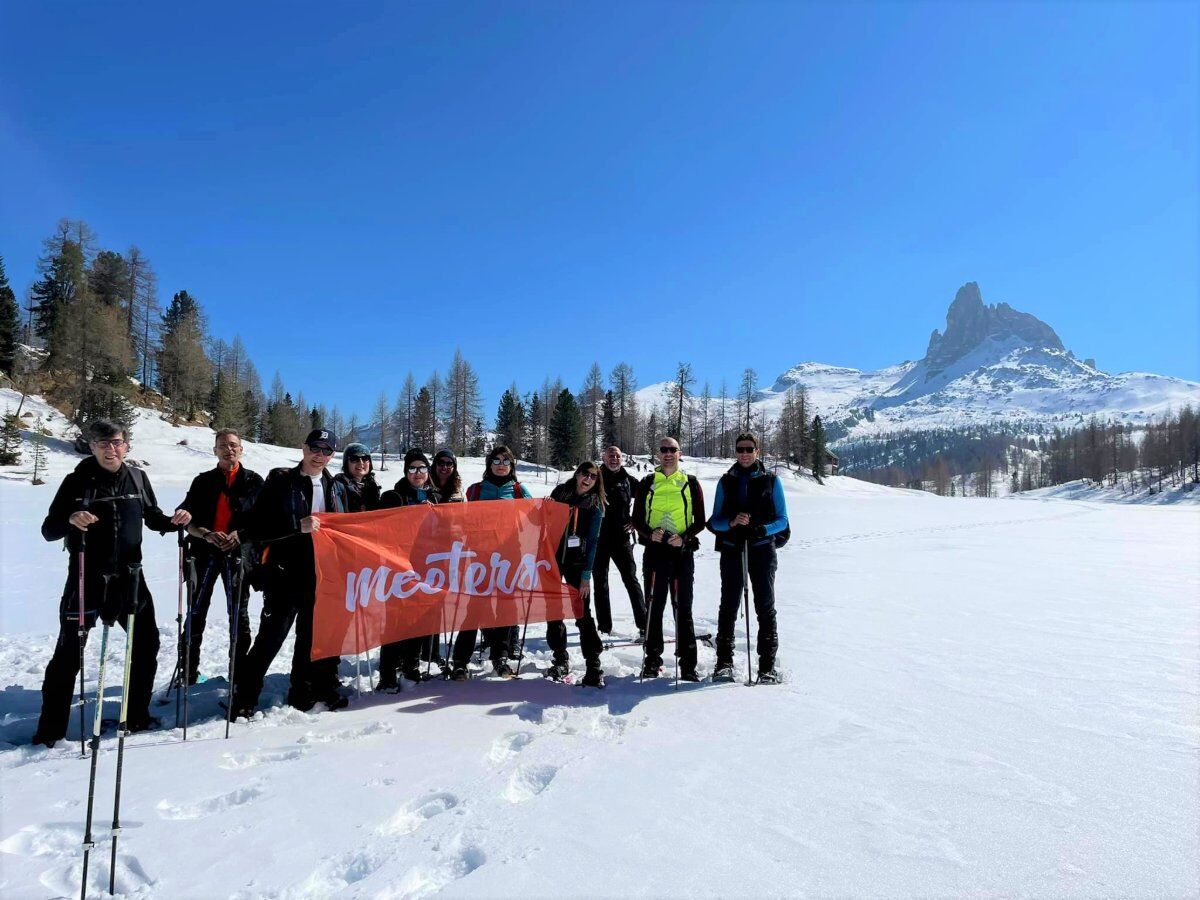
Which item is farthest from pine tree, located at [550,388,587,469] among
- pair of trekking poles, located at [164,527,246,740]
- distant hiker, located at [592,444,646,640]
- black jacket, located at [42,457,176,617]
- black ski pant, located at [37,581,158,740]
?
black jacket, located at [42,457,176,617]

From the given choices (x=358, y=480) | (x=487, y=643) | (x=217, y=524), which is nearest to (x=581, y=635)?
(x=487, y=643)

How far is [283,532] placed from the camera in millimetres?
5164

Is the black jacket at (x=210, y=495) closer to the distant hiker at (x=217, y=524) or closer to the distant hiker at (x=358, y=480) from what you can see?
the distant hiker at (x=217, y=524)

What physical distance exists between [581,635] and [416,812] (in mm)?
2547

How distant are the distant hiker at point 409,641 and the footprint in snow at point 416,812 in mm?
2339

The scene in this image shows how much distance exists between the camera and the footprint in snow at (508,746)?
3.98 m

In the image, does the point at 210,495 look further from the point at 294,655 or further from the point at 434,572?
the point at 434,572

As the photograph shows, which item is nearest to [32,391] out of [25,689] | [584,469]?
[25,689]

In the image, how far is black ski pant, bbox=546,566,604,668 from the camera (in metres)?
5.64

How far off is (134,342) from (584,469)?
246ft

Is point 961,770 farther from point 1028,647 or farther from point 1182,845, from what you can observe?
point 1028,647

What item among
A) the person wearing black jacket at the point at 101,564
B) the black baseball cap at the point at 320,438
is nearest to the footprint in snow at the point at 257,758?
the person wearing black jacket at the point at 101,564

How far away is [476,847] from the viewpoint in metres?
2.89

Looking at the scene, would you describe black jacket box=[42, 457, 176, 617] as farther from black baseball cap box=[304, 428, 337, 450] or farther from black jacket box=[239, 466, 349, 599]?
black baseball cap box=[304, 428, 337, 450]
